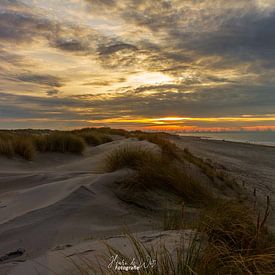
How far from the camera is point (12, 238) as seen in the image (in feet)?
12.1

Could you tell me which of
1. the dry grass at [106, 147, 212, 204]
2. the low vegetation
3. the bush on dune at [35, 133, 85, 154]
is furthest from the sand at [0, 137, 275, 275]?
the bush on dune at [35, 133, 85, 154]

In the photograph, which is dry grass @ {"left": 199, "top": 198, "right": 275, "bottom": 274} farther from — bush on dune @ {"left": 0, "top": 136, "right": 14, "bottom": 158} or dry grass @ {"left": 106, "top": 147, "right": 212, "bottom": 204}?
bush on dune @ {"left": 0, "top": 136, "right": 14, "bottom": 158}

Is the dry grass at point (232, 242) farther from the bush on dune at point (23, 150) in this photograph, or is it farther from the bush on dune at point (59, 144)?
the bush on dune at point (59, 144)

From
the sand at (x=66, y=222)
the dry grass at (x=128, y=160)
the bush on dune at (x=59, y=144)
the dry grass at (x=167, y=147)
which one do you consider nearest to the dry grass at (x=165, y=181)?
the dry grass at (x=128, y=160)

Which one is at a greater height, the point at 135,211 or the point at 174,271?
the point at 174,271

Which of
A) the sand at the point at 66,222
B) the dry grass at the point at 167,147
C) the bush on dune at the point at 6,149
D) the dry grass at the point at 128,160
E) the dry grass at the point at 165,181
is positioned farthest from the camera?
the bush on dune at the point at 6,149

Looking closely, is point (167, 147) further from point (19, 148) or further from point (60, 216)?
point (60, 216)

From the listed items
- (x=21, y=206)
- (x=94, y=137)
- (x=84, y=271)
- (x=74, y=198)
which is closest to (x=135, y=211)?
(x=74, y=198)

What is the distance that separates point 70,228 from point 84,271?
1.65m

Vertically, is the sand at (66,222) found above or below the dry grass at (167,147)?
below

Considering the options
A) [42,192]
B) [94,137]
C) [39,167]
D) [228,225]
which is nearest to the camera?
[228,225]

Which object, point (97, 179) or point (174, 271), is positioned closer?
point (174, 271)

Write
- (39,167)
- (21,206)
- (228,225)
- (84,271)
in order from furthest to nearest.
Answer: (39,167) < (21,206) < (228,225) < (84,271)

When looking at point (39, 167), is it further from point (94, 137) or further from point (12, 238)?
point (94, 137)
